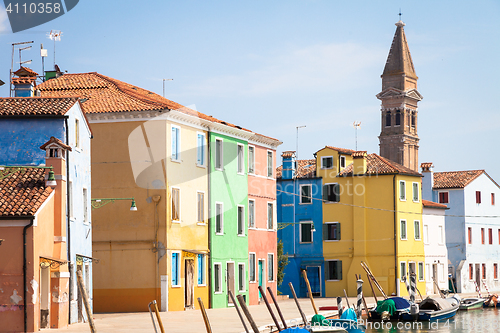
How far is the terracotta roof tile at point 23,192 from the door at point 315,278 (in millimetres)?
30026

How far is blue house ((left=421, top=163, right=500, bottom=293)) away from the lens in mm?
61188

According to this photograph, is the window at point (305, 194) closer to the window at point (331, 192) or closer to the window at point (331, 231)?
the window at point (331, 192)

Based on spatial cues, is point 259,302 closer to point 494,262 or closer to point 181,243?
point 181,243

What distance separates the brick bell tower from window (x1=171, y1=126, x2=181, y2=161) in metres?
65.9

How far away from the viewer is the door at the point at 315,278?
2057 inches

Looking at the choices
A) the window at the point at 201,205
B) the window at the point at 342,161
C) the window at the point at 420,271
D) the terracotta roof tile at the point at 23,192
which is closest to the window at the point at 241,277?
the window at the point at 201,205

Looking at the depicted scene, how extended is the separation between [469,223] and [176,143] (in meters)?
34.4

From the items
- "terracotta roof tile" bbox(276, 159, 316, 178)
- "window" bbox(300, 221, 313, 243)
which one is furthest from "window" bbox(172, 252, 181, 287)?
"terracotta roof tile" bbox(276, 159, 316, 178)

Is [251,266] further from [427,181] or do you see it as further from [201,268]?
[427,181]

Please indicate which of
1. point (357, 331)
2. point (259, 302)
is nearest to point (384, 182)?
point (259, 302)

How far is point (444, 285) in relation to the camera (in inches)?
2249

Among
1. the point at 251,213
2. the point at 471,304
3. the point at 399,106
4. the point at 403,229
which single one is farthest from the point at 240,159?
the point at 399,106

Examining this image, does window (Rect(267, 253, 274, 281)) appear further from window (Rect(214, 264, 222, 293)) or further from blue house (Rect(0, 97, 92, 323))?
blue house (Rect(0, 97, 92, 323))

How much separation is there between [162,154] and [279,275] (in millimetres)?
17676
